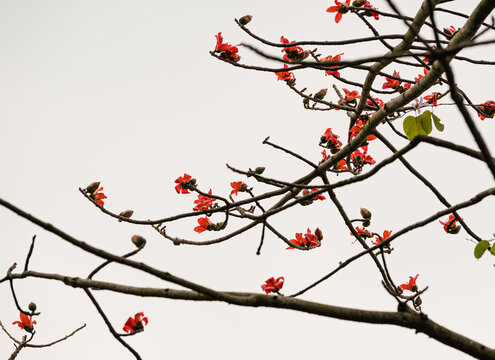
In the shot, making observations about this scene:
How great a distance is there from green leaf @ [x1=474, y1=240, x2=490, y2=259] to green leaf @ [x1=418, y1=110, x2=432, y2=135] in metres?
0.51

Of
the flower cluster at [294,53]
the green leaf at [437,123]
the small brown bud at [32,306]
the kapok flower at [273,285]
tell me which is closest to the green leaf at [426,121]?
the green leaf at [437,123]

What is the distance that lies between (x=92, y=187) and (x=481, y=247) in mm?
2155

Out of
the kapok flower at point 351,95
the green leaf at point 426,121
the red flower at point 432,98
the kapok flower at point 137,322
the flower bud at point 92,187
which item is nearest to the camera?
the green leaf at point 426,121

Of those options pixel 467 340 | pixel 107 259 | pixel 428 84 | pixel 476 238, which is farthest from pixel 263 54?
pixel 476 238

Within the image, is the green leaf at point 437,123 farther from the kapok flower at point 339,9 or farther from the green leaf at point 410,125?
the kapok flower at point 339,9

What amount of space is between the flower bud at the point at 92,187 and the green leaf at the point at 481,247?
6.98 ft

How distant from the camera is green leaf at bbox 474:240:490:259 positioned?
1.61 metres

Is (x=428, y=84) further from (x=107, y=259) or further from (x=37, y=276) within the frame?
(x=37, y=276)

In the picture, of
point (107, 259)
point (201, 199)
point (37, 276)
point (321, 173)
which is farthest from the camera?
point (201, 199)

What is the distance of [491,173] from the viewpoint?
1323mm

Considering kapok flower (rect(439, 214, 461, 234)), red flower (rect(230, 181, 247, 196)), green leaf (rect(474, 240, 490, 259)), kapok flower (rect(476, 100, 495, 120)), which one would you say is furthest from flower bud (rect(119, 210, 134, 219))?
kapok flower (rect(476, 100, 495, 120))

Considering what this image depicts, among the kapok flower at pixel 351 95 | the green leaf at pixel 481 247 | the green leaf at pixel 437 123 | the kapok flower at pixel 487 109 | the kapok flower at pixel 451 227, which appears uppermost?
the kapok flower at pixel 351 95

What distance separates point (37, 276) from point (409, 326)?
1.08m

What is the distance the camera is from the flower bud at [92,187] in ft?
9.07
